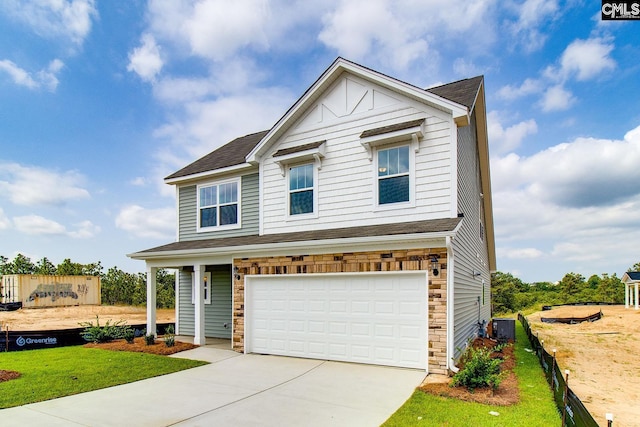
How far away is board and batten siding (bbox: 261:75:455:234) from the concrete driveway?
3732 mm

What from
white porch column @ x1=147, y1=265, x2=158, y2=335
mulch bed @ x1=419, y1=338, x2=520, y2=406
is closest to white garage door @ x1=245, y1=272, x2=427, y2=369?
mulch bed @ x1=419, y1=338, x2=520, y2=406

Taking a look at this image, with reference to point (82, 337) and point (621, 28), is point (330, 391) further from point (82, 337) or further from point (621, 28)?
point (621, 28)

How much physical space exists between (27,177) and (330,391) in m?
20.4

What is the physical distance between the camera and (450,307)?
7730 mm

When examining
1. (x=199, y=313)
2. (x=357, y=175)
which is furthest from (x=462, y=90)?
(x=199, y=313)

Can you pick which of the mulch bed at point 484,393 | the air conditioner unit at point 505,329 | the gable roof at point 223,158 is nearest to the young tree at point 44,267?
the gable roof at point 223,158

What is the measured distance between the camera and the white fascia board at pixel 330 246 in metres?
7.89

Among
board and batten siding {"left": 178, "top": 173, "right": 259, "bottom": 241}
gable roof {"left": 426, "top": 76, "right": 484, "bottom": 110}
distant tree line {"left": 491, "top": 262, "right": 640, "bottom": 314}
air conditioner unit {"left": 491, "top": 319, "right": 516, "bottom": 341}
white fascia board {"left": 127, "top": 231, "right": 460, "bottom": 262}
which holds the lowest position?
distant tree line {"left": 491, "top": 262, "right": 640, "bottom": 314}

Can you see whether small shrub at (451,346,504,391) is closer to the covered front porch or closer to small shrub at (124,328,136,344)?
the covered front porch

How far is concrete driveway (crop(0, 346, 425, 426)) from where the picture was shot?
17.7ft

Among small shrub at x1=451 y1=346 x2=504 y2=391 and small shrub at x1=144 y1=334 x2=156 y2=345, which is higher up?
small shrub at x1=451 y1=346 x2=504 y2=391

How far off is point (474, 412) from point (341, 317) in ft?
13.0

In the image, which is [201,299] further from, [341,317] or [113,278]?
[113,278]

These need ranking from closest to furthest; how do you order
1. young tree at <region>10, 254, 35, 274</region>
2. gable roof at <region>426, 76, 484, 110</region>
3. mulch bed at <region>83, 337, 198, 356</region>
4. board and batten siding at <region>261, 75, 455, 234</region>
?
1. board and batten siding at <region>261, 75, 455, 234</region>
2. gable roof at <region>426, 76, 484, 110</region>
3. mulch bed at <region>83, 337, 198, 356</region>
4. young tree at <region>10, 254, 35, 274</region>
